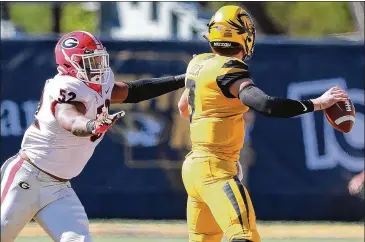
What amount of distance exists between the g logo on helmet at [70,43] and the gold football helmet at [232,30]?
2.89ft

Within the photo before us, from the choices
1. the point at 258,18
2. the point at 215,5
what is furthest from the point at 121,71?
the point at 215,5

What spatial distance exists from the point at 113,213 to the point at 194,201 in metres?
4.99

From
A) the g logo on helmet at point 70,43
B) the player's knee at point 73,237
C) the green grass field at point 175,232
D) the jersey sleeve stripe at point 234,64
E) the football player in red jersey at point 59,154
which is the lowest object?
the green grass field at point 175,232

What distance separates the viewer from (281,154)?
1121 cm

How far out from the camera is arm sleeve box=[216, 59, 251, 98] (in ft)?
19.6

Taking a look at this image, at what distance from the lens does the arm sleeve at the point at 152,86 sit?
22.3 feet

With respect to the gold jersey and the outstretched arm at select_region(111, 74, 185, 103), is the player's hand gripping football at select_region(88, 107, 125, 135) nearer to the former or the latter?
the gold jersey

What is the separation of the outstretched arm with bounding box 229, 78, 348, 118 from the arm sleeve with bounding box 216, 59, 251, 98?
0.03m

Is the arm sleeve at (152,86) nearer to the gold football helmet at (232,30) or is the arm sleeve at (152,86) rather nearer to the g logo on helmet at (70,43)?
the gold football helmet at (232,30)

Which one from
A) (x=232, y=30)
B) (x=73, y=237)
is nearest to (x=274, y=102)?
(x=232, y=30)

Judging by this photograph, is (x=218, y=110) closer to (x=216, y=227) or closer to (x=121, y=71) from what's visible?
(x=216, y=227)

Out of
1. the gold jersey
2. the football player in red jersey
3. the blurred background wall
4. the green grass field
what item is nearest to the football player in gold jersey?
the gold jersey

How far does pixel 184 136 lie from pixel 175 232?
4.07ft

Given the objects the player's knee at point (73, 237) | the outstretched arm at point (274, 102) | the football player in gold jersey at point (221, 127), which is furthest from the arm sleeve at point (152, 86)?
the player's knee at point (73, 237)
